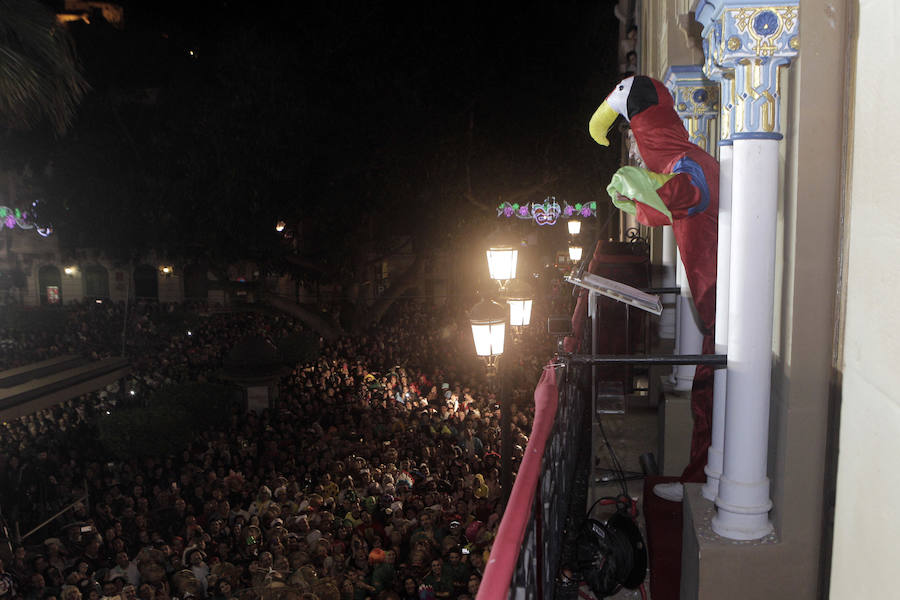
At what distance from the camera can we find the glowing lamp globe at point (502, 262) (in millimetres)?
7766

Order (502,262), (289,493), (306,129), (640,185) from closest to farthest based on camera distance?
(640,185), (502,262), (289,493), (306,129)

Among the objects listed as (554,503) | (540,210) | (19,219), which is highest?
(540,210)

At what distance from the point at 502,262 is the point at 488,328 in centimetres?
136

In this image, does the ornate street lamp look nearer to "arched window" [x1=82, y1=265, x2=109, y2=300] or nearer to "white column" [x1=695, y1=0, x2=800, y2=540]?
"white column" [x1=695, y1=0, x2=800, y2=540]

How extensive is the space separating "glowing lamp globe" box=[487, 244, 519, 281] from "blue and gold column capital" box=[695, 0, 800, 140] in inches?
164

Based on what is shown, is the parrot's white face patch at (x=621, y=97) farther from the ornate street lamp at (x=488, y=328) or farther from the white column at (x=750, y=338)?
the ornate street lamp at (x=488, y=328)

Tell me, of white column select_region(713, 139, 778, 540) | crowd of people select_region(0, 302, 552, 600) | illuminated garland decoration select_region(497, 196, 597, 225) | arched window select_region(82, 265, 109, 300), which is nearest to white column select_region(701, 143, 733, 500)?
white column select_region(713, 139, 778, 540)

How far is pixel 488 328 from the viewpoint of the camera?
6.60 meters

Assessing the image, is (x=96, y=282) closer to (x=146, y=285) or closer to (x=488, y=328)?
(x=146, y=285)

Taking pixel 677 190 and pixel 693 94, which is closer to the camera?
pixel 677 190

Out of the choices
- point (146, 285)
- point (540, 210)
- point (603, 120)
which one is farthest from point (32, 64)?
point (146, 285)

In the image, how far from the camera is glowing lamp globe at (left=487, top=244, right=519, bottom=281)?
777cm

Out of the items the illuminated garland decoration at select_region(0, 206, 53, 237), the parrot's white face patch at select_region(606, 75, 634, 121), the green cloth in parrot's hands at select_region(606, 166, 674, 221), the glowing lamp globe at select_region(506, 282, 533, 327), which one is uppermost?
the illuminated garland decoration at select_region(0, 206, 53, 237)

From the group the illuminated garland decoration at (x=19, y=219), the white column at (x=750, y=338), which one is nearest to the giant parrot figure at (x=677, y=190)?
the white column at (x=750, y=338)
